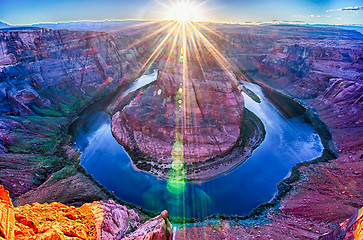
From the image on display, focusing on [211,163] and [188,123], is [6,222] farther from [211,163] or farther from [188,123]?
[188,123]

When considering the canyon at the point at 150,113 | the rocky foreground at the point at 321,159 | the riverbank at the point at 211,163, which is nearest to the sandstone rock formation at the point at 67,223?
the canyon at the point at 150,113

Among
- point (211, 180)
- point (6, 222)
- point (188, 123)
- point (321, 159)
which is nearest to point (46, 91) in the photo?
point (188, 123)

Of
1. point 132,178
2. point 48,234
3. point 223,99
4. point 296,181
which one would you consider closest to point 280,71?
point 223,99

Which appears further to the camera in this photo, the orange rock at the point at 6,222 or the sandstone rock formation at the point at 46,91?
the sandstone rock formation at the point at 46,91

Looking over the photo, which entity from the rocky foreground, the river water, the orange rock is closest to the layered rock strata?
the river water

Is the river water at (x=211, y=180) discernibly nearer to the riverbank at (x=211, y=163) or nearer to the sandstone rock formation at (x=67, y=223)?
the riverbank at (x=211, y=163)

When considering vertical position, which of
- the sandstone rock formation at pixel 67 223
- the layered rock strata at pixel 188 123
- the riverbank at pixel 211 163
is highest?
the layered rock strata at pixel 188 123

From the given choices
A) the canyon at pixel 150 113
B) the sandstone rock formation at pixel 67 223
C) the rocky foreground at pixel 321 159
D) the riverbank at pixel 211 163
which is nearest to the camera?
the sandstone rock formation at pixel 67 223
